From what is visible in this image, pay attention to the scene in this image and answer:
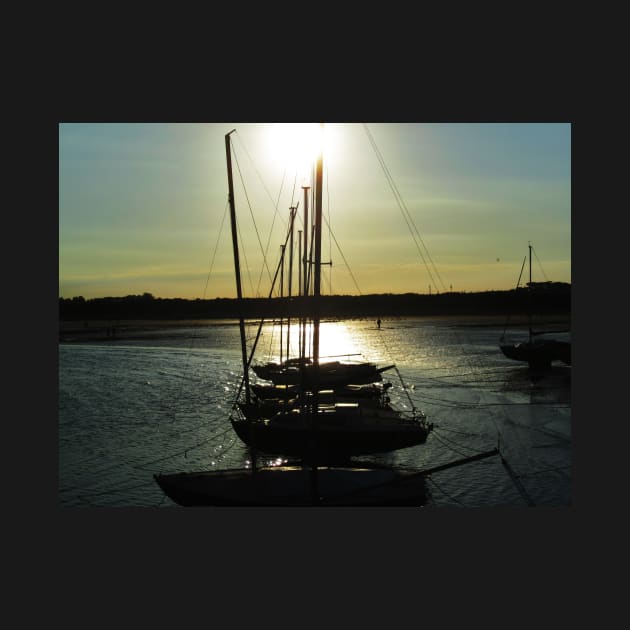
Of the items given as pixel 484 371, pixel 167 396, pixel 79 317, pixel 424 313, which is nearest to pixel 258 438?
pixel 167 396

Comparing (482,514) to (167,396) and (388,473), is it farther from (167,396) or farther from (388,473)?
(167,396)

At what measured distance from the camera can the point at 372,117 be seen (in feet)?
35.9

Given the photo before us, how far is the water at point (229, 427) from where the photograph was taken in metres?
16.0

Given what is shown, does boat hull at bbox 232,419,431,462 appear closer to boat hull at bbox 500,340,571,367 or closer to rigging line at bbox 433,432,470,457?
rigging line at bbox 433,432,470,457

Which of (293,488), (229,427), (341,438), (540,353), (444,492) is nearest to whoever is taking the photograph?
(293,488)

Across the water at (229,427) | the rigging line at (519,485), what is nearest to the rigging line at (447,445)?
the water at (229,427)

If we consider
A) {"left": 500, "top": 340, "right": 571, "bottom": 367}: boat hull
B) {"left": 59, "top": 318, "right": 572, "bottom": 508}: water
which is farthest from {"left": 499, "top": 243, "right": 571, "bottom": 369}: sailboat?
{"left": 59, "top": 318, "right": 572, "bottom": 508}: water

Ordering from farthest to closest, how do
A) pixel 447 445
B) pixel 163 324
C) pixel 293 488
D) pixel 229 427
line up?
pixel 163 324 < pixel 229 427 < pixel 447 445 < pixel 293 488

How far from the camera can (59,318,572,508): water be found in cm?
1602

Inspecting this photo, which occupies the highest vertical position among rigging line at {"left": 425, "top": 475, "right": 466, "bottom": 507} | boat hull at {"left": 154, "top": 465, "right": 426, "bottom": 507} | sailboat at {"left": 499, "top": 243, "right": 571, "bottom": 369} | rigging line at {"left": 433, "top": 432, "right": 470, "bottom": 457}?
sailboat at {"left": 499, "top": 243, "right": 571, "bottom": 369}

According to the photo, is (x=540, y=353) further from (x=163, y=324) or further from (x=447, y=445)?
(x=163, y=324)

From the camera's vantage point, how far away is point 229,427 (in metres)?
24.1

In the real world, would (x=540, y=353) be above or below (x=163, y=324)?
below

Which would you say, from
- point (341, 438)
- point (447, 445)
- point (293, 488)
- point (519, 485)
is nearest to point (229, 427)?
point (341, 438)
